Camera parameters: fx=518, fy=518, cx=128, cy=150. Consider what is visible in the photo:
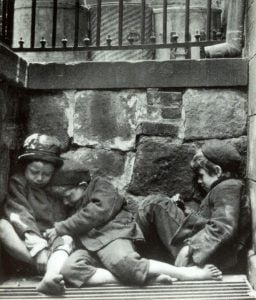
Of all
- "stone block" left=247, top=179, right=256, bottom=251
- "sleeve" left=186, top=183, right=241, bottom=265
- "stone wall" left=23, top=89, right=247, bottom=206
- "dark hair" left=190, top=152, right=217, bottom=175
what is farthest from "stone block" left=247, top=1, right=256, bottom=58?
"sleeve" left=186, top=183, right=241, bottom=265

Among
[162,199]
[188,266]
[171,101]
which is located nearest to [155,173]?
[162,199]

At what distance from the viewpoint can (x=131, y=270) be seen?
3291 mm

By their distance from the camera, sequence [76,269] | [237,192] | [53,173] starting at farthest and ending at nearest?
[53,173], [237,192], [76,269]

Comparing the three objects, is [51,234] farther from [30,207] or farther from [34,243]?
[30,207]

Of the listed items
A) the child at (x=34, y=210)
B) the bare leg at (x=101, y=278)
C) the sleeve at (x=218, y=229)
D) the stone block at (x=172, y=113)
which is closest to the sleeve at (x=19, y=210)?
the child at (x=34, y=210)

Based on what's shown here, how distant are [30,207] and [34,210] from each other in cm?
4

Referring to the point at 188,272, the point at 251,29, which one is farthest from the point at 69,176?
the point at 251,29

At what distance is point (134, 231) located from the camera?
3639mm

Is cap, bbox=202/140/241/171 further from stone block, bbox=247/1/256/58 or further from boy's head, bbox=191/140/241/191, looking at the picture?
stone block, bbox=247/1/256/58

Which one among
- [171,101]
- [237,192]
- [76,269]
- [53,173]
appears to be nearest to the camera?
[76,269]

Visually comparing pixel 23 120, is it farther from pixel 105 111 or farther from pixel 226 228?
pixel 226 228

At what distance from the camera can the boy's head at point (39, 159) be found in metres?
3.71

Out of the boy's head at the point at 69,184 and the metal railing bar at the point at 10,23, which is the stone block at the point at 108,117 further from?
the metal railing bar at the point at 10,23

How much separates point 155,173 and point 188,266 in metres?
0.82
